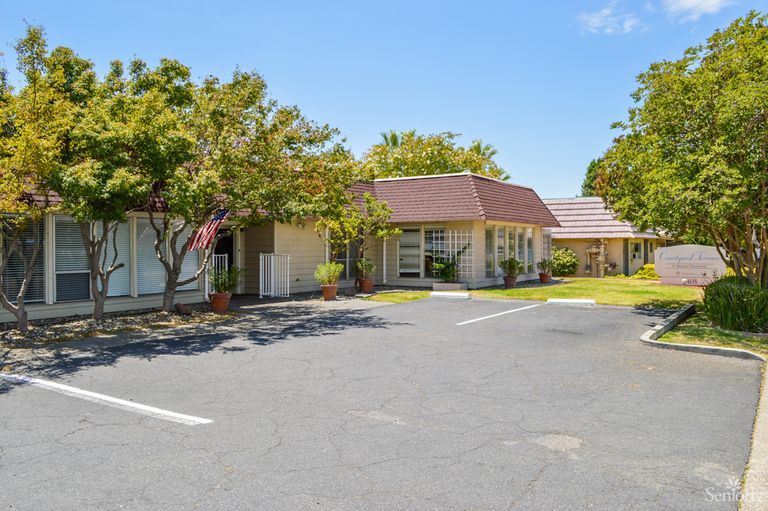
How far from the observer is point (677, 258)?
26.7 meters

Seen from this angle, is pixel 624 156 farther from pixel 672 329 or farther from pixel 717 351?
pixel 717 351

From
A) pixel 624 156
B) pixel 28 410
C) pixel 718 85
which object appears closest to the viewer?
pixel 28 410

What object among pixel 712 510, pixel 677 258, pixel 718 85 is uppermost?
pixel 718 85

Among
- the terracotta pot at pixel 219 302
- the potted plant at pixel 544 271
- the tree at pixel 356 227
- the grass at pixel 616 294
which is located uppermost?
the tree at pixel 356 227

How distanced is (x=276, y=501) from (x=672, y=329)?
37.0ft

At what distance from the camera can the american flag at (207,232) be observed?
14555 mm

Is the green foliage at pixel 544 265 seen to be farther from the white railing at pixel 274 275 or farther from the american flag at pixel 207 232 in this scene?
the american flag at pixel 207 232

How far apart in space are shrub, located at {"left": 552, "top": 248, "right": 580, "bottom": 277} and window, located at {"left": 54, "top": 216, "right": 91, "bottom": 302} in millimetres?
24588

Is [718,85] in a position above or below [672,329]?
above

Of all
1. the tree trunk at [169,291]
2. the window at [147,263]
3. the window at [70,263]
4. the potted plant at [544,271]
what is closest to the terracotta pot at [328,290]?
the window at [147,263]

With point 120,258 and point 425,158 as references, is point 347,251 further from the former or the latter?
point 425,158

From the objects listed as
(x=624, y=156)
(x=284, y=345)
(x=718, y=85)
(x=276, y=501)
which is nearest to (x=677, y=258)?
(x=624, y=156)

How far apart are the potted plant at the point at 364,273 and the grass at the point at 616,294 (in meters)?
3.88

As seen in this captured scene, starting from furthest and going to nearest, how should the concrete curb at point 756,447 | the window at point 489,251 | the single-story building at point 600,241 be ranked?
the single-story building at point 600,241 < the window at point 489,251 < the concrete curb at point 756,447
